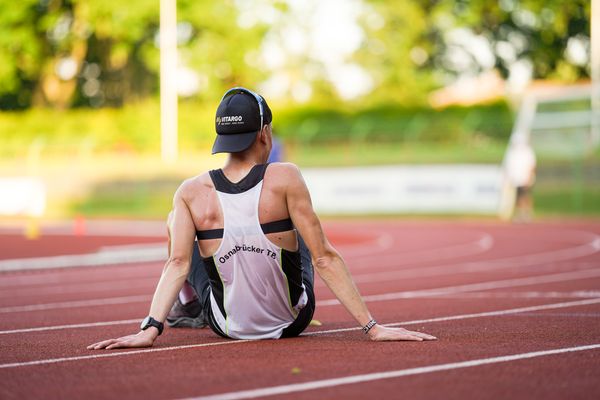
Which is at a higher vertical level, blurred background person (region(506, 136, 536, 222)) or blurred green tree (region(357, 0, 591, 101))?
blurred green tree (region(357, 0, 591, 101))

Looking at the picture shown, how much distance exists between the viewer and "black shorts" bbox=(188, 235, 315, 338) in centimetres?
696

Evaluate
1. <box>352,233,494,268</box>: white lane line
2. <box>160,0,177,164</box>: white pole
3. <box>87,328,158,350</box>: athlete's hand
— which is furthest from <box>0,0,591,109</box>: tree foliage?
<box>87,328,158,350</box>: athlete's hand

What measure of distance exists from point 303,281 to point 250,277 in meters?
0.42

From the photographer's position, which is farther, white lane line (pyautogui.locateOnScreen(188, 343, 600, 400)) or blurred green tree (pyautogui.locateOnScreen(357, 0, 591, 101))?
blurred green tree (pyautogui.locateOnScreen(357, 0, 591, 101))

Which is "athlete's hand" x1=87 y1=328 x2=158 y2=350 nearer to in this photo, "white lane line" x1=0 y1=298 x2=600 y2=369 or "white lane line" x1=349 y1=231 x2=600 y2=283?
"white lane line" x1=0 y1=298 x2=600 y2=369

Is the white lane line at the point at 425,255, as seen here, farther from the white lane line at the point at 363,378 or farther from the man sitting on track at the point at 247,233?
the white lane line at the point at 363,378

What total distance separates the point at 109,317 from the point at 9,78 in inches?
1808

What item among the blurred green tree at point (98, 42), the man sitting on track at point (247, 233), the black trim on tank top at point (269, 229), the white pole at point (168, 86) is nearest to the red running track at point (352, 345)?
the man sitting on track at point (247, 233)

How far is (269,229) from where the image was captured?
662cm

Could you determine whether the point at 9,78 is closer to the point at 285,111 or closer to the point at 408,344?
the point at 285,111

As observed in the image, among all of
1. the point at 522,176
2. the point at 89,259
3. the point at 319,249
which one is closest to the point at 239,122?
the point at 319,249

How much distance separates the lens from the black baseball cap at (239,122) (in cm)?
663

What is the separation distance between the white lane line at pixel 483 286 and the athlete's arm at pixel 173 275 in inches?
144

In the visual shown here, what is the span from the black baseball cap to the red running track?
124 cm
